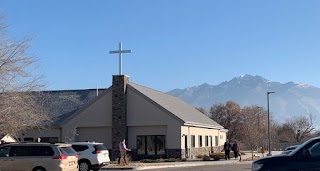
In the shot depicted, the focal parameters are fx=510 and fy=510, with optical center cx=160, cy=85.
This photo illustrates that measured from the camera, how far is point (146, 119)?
128 feet

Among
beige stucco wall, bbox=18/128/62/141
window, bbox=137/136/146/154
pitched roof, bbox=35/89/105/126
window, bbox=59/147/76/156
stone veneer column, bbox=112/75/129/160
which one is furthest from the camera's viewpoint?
pitched roof, bbox=35/89/105/126

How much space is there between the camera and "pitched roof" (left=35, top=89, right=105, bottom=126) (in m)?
43.0

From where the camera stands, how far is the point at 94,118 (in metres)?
40.1

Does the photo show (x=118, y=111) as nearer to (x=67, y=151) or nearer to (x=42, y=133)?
(x=42, y=133)

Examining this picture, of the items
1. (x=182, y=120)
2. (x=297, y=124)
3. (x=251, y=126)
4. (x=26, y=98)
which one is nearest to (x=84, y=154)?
(x=26, y=98)

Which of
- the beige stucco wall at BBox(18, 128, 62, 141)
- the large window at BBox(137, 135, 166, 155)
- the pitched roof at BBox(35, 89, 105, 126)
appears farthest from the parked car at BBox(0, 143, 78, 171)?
the pitched roof at BBox(35, 89, 105, 126)

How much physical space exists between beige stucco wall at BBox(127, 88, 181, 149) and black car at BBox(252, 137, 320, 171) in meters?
25.6

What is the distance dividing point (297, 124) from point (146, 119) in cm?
5938

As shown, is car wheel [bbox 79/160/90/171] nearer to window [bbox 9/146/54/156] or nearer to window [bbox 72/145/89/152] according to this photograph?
window [bbox 72/145/89/152]

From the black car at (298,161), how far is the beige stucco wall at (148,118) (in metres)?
25.6

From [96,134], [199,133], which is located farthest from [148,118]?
[199,133]

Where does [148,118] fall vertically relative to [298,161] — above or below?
above

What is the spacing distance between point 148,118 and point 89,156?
13.9m

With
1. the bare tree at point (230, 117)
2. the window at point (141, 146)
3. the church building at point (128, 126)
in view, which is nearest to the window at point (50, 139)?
the church building at point (128, 126)
